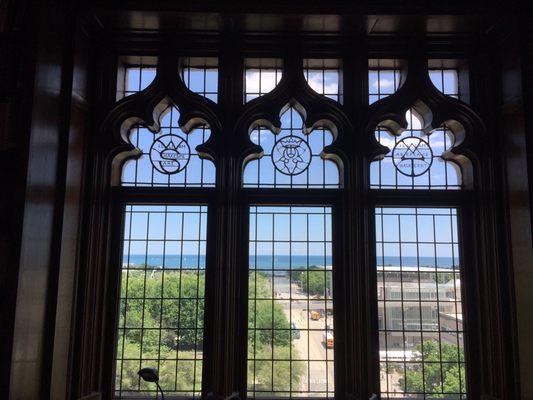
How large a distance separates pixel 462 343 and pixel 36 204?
3069 millimetres

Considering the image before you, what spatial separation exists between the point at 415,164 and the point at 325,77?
3.25 ft

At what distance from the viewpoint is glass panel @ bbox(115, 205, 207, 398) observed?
3299 mm

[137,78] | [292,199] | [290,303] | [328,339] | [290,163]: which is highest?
[137,78]

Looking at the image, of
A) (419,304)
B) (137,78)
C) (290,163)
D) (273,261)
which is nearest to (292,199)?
(290,163)

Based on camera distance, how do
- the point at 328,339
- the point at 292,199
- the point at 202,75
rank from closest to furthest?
the point at 328,339
the point at 292,199
the point at 202,75

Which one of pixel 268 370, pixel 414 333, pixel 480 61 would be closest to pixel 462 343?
pixel 414 333

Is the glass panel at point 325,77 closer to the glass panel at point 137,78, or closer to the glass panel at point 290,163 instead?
the glass panel at point 290,163

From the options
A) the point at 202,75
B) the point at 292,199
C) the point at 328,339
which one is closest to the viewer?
the point at 328,339

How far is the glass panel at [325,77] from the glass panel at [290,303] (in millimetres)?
936

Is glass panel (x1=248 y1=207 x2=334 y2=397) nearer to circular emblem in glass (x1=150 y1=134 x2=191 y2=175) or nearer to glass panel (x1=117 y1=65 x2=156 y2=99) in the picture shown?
circular emblem in glass (x1=150 y1=134 x2=191 y2=175)

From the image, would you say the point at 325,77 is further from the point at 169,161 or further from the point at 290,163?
the point at 169,161

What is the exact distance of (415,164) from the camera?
3529mm

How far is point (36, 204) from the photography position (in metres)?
2.69

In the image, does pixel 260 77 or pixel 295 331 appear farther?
pixel 260 77
